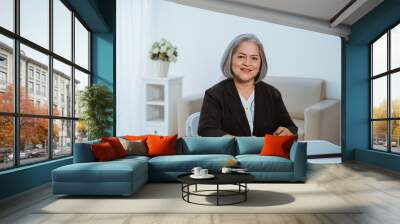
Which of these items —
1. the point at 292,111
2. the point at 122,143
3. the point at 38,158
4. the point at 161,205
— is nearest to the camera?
the point at 161,205

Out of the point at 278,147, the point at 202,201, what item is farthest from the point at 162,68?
the point at 202,201

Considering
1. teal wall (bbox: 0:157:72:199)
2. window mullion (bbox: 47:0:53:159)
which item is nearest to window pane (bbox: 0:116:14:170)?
teal wall (bbox: 0:157:72:199)

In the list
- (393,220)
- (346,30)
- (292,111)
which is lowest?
(393,220)

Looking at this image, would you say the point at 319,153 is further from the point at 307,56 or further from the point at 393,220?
the point at 393,220

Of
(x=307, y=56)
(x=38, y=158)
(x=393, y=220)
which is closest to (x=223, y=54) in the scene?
(x=307, y=56)

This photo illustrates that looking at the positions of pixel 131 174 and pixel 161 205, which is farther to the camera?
pixel 131 174

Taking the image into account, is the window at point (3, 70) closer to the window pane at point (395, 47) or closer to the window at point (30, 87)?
the window at point (30, 87)

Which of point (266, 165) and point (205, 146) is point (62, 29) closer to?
point (205, 146)

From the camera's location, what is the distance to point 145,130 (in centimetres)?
859

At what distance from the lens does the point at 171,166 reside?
598 centimetres

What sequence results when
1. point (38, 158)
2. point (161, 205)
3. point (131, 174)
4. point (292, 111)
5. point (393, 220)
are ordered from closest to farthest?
1. point (393, 220)
2. point (161, 205)
3. point (131, 174)
4. point (38, 158)
5. point (292, 111)

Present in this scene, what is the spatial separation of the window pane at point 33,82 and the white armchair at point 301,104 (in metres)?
2.97

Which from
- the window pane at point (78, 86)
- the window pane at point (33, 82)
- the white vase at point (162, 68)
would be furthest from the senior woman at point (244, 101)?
the window pane at point (33, 82)

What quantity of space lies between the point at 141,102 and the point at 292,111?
3.06m
